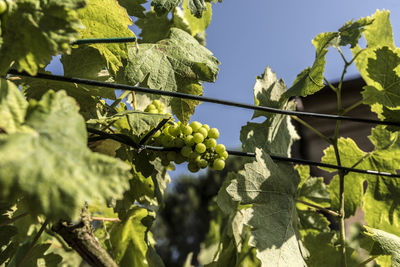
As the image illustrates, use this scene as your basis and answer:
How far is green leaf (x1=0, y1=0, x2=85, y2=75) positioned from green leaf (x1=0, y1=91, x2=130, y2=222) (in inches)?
3.9

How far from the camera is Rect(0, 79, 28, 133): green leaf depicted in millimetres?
461

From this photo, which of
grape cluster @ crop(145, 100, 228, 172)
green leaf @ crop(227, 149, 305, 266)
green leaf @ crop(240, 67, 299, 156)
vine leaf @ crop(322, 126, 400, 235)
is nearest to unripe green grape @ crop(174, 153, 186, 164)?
grape cluster @ crop(145, 100, 228, 172)

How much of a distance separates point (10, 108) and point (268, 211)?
0.61m

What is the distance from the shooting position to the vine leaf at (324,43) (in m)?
0.98

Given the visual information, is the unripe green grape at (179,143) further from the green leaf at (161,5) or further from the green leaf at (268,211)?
the green leaf at (161,5)

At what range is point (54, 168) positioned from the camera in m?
0.39

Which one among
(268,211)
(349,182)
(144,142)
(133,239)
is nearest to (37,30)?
(144,142)

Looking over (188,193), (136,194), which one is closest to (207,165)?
(136,194)

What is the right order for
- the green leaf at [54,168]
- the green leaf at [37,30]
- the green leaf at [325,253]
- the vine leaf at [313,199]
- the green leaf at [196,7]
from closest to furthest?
the green leaf at [54,168] → the green leaf at [37,30] → the green leaf at [196,7] → the green leaf at [325,253] → the vine leaf at [313,199]

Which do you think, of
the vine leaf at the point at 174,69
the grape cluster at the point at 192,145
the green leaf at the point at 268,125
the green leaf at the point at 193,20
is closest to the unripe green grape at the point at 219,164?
the grape cluster at the point at 192,145

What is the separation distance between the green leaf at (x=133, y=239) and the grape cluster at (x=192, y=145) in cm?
29

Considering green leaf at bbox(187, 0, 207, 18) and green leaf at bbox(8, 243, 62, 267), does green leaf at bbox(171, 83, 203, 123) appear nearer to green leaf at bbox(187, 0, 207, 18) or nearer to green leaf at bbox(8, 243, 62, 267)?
green leaf at bbox(187, 0, 207, 18)

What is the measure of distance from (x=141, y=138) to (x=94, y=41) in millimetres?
226

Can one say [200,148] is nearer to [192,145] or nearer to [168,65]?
[192,145]
